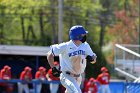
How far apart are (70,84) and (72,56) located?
0.48 m

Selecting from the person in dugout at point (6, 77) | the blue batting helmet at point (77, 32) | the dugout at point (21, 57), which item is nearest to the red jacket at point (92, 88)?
the person in dugout at point (6, 77)

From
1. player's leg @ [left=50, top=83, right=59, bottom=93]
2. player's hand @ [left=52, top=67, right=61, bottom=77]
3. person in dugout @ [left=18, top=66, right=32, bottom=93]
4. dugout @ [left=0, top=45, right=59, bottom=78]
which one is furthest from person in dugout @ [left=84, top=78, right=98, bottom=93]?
player's hand @ [left=52, top=67, right=61, bottom=77]

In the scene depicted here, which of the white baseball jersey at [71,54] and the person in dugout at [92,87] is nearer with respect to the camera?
the white baseball jersey at [71,54]

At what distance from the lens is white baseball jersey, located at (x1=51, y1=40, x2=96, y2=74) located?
363 inches

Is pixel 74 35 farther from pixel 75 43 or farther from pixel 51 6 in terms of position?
pixel 51 6

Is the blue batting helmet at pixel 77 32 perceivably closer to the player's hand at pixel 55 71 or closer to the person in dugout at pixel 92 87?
the player's hand at pixel 55 71

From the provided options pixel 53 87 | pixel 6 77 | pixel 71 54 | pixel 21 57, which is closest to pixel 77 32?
pixel 71 54

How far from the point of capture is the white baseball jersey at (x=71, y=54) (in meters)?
9.22

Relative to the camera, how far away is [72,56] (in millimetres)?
9266

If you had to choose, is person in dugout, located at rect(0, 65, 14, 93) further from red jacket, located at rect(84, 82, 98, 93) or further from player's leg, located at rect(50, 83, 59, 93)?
red jacket, located at rect(84, 82, 98, 93)

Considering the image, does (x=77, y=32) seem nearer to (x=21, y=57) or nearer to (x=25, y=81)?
(x=25, y=81)

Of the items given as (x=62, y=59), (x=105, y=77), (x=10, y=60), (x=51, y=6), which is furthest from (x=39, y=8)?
(x=62, y=59)

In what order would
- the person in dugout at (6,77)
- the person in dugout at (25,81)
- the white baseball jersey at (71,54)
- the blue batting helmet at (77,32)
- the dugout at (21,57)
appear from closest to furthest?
the blue batting helmet at (77,32), the white baseball jersey at (71,54), the person in dugout at (25,81), the person in dugout at (6,77), the dugout at (21,57)

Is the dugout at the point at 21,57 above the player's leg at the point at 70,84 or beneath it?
beneath
